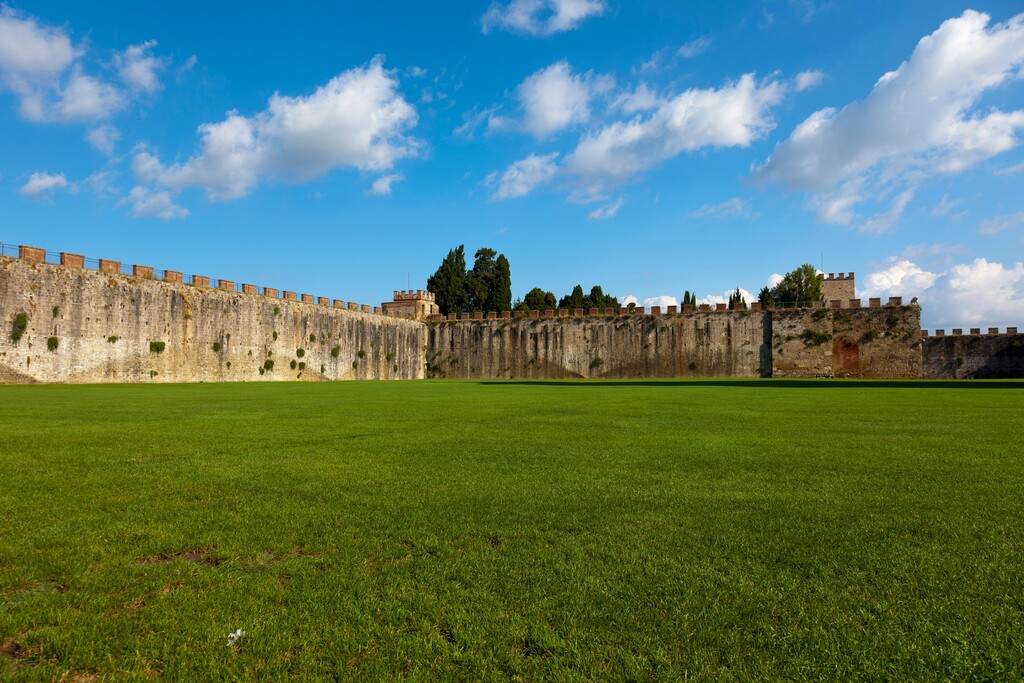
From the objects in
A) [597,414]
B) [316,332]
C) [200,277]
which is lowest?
[597,414]

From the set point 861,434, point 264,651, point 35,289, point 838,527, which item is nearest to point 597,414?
point 861,434

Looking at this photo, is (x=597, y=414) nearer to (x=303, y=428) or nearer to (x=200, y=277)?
(x=303, y=428)

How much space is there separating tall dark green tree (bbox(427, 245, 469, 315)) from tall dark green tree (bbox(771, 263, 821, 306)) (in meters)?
33.1

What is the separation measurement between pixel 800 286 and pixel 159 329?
57.8 meters

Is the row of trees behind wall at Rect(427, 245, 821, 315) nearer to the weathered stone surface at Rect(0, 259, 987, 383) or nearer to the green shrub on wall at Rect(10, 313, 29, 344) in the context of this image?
the weathered stone surface at Rect(0, 259, 987, 383)

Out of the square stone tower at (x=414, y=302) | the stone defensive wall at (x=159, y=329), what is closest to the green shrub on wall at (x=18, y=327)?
the stone defensive wall at (x=159, y=329)

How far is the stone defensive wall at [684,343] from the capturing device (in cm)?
3828

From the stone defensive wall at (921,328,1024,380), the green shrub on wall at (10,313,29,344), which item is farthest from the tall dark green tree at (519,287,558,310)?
the green shrub on wall at (10,313,29,344)

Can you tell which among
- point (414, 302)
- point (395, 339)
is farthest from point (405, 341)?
point (414, 302)

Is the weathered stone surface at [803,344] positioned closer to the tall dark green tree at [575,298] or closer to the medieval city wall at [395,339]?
the medieval city wall at [395,339]

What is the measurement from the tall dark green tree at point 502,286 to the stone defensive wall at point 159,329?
18.4 m

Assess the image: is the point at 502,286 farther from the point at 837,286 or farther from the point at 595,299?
the point at 837,286

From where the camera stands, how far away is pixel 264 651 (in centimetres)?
196

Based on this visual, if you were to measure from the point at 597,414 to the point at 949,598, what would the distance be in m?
7.84
